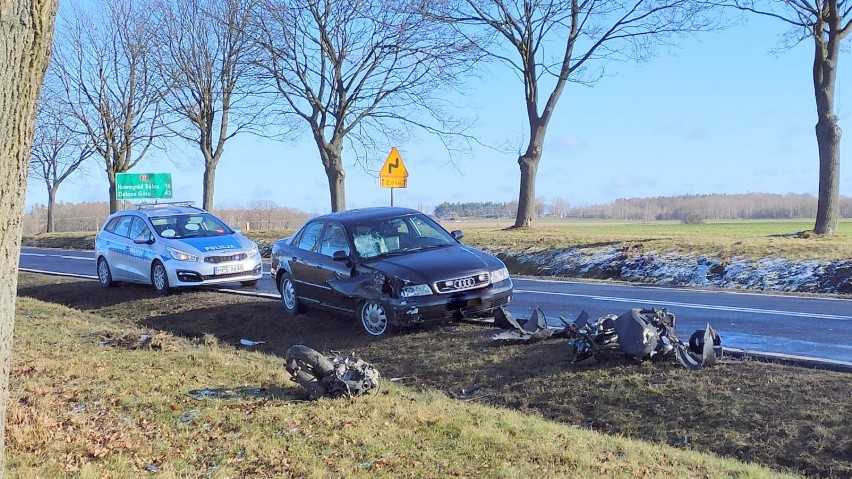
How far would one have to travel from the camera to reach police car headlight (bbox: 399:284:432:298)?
31.7 ft

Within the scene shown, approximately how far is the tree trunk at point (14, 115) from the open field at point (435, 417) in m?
1.40

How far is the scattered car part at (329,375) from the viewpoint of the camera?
702cm

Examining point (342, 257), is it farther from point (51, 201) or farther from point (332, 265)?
point (51, 201)

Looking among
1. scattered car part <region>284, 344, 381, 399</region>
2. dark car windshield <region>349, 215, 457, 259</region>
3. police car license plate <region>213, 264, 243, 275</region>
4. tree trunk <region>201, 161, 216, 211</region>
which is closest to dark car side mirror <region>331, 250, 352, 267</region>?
dark car windshield <region>349, 215, 457, 259</region>

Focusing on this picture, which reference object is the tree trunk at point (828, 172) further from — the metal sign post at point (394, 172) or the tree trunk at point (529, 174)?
the metal sign post at point (394, 172)

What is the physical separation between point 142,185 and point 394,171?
22179mm

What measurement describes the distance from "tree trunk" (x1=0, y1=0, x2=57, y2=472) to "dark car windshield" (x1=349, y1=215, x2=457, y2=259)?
6.78 m

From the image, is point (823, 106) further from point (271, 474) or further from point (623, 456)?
point (271, 474)

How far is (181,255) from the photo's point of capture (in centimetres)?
1510

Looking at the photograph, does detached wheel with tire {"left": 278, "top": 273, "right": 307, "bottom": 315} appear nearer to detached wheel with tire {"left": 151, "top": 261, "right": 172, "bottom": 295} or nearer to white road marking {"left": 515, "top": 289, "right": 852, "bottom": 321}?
detached wheel with tire {"left": 151, "top": 261, "right": 172, "bottom": 295}

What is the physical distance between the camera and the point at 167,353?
932cm

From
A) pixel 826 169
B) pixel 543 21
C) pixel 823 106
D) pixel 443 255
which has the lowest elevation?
pixel 443 255

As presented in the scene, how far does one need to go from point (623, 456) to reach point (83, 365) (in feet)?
18.0

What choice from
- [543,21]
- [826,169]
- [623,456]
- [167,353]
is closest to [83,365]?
[167,353]
